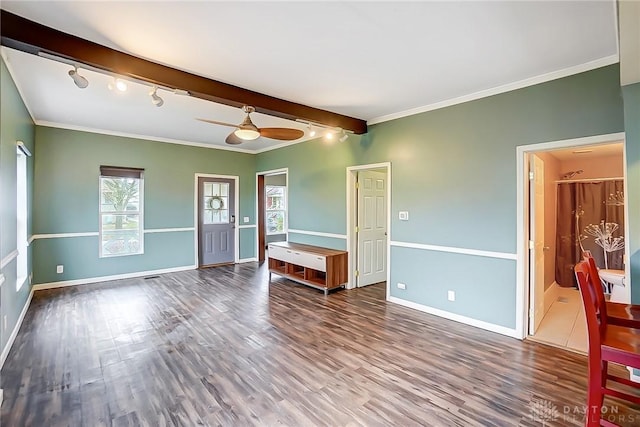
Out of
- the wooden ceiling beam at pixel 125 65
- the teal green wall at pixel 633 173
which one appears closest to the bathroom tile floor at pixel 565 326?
the teal green wall at pixel 633 173

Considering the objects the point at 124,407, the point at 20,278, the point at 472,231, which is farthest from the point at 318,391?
the point at 20,278

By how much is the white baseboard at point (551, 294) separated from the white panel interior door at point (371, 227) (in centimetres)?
244

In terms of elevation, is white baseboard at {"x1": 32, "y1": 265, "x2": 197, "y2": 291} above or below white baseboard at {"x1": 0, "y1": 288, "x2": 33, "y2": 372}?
above

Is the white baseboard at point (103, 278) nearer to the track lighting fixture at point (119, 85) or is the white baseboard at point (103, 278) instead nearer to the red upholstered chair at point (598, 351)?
the track lighting fixture at point (119, 85)

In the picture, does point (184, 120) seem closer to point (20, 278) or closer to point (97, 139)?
point (97, 139)

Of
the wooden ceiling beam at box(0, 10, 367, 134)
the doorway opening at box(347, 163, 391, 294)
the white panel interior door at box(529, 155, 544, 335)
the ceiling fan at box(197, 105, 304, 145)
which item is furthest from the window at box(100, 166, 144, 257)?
the white panel interior door at box(529, 155, 544, 335)

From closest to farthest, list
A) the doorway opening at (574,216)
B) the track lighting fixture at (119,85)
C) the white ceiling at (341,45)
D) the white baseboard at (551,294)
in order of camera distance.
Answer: the white ceiling at (341,45), the track lighting fixture at (119,85), the doorway opening at (574,216), the white baseboard at (551,294)

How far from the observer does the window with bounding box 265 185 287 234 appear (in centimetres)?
1002

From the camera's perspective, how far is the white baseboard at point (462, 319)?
331 centimetres

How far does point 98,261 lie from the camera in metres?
5.50

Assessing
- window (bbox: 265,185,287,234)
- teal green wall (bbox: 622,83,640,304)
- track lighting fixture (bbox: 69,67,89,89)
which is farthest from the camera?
window (bbox: 265,185,287,234)

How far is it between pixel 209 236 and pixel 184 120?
9.55 ft

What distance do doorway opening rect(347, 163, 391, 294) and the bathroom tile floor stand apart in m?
2.23

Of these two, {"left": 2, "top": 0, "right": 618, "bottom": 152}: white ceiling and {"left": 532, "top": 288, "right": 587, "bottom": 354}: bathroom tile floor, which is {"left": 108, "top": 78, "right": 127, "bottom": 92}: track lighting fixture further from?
{"left": 532, "top": 288, "right": 587, "bottom": 354}: bathroom tile floor
